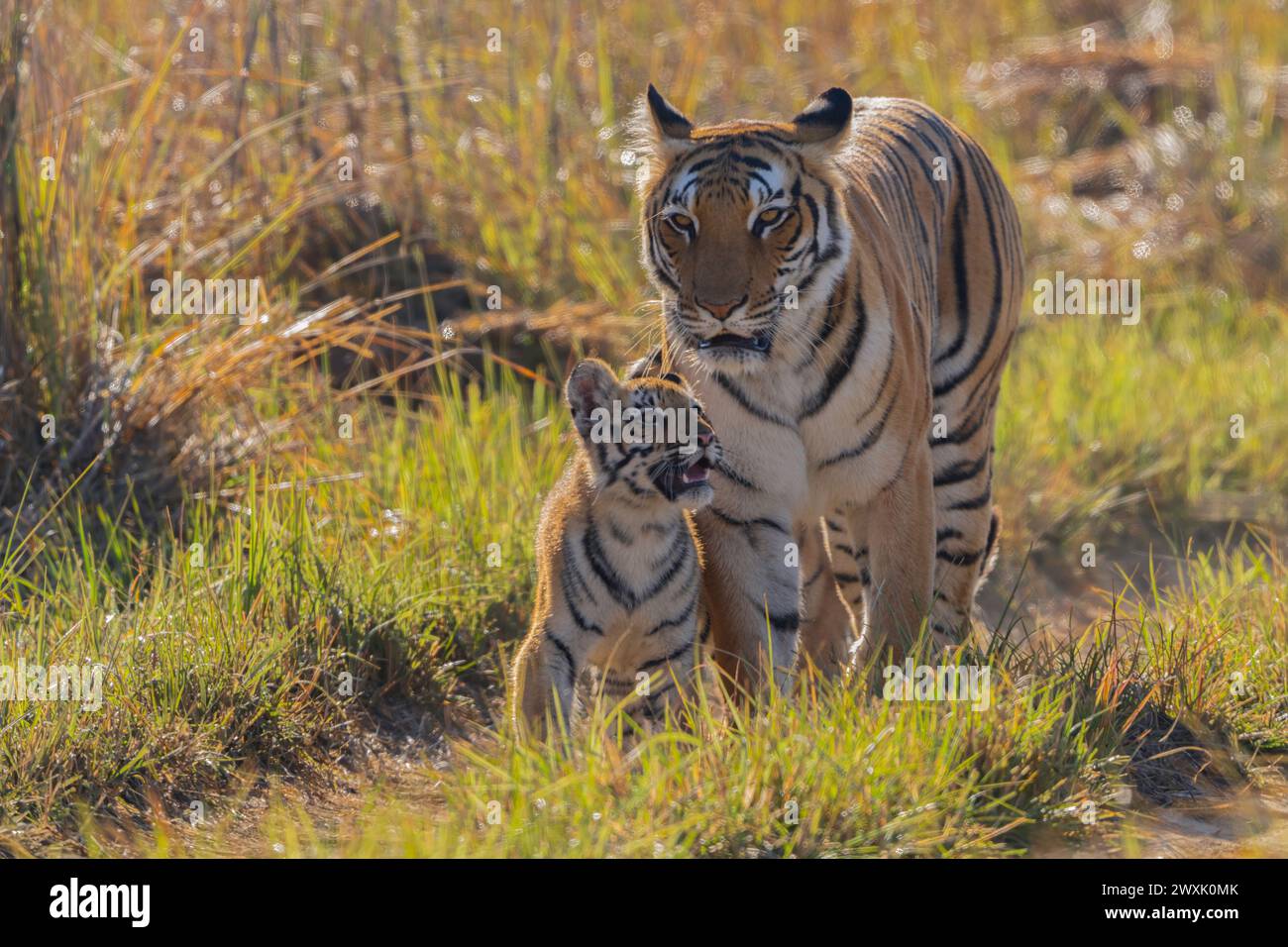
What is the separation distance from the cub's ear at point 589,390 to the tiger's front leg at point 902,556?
827 millimetres

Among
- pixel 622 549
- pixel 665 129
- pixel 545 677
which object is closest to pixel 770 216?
pixel 665 129

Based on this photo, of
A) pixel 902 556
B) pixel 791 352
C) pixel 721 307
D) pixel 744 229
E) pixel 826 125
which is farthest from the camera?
pixel 902 556

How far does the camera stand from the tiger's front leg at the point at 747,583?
15.9ft

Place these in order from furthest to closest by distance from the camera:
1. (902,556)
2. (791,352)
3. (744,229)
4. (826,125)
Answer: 1. (902,556)
2. (826,125)
3. (791,352)
4. (744,229)

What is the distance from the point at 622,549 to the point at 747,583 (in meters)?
0.43

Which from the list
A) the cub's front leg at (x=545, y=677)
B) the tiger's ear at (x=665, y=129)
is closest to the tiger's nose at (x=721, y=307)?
the tiger's ear at (x=665, y=129)

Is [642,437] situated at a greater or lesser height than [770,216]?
lesser

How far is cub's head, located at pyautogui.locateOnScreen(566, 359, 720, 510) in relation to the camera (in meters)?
4.52

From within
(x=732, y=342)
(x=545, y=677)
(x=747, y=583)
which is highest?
(x=732, y=342)

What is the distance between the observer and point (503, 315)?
7480 mm

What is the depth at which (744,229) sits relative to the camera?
457 cm

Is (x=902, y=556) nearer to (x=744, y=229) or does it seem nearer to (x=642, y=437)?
(x=642, y=437)

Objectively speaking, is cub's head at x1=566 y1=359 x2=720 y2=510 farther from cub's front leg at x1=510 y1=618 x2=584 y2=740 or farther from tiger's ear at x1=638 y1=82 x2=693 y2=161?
tiger's ear at x1=638 y1=82 x2=693 y2=161

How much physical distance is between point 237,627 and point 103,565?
23.2 inches
